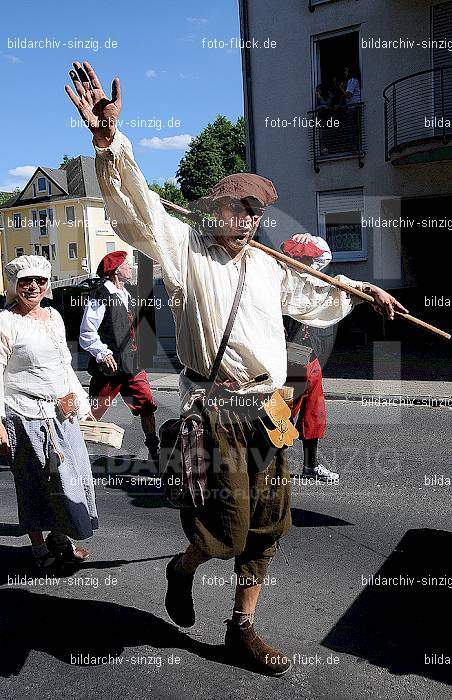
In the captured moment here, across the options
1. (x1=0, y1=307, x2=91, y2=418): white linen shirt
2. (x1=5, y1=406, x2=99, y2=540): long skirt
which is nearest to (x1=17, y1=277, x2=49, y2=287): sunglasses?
(x1=0, y1=307, x2=91, y2=418): white linen shirt

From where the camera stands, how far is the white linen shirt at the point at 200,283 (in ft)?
9.27

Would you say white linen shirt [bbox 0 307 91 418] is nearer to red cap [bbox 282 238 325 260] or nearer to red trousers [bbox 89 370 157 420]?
red cap [bbox 282 238 325 260]

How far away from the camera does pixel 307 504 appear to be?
5461 mm

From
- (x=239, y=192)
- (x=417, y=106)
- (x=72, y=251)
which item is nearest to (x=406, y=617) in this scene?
(x=239, y=192)

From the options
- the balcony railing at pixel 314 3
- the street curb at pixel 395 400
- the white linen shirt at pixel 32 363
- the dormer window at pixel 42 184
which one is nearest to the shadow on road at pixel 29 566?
the white linen shirt at pixel 32 363

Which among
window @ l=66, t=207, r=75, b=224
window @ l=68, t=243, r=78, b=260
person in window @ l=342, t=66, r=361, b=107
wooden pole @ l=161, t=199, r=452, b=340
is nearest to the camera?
wooden pole @ l=161, t=199, r=452, b=340

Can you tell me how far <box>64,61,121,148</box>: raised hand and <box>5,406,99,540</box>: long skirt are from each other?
2.06 metres

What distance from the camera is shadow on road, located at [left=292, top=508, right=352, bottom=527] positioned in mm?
Answer: 5016

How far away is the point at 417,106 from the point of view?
1518cm

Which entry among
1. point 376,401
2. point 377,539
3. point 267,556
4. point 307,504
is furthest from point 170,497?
point 376,401

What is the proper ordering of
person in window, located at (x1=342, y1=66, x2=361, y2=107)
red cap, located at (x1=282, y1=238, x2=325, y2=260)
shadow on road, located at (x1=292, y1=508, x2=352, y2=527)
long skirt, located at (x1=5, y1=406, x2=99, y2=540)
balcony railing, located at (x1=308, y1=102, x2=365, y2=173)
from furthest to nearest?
balcony railing, located at (x1=308, y1=102, x2=365, y2=173) < person in window, located at (x1=342, y1=66, x2=361, y2=107) < red cap, located at (x1=282, y1=238, x2=325, y2=260) < shadow on road, located at (x1=292, y1=508, x2=352, y2=527) < long skirt, located at (x1=5, y1=406, x2=99, y2=540)

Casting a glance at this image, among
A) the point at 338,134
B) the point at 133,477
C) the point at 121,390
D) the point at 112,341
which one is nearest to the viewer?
the point at 112,341

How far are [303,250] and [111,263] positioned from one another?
6.24ft

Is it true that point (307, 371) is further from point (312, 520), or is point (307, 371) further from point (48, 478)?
point (48, 478)
